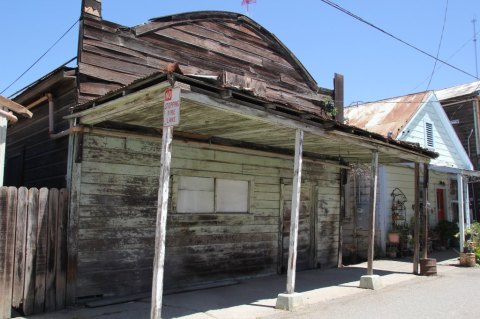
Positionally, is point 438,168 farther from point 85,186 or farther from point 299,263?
point 85,186

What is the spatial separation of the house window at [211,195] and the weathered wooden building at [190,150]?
24 millimetres

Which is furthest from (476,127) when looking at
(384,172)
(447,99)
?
(384,172)

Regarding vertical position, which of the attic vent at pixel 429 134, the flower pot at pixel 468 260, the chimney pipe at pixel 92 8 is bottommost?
the flower pot at pixel 468 260

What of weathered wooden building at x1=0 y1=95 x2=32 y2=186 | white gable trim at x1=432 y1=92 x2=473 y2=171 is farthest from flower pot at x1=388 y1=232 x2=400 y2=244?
weathered wooden building at x1=0 y1=95 x2=32 y2=186

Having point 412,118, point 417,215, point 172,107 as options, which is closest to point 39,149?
point 172,107

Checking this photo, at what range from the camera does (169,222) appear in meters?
8.42

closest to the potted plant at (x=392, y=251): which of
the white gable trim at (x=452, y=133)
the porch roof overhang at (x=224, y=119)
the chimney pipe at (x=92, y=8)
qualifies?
the porch roof overhang at (x=224, y=119)

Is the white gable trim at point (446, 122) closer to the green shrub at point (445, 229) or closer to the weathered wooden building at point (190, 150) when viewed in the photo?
the green shrub at point (445, 229)

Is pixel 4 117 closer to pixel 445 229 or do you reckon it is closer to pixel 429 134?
pixel 429 134

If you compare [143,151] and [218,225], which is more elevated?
[143,151]

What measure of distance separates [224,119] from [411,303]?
4.45m

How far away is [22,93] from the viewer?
909cm

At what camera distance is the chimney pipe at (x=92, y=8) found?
795cm

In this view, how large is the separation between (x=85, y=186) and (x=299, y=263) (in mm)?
5921
